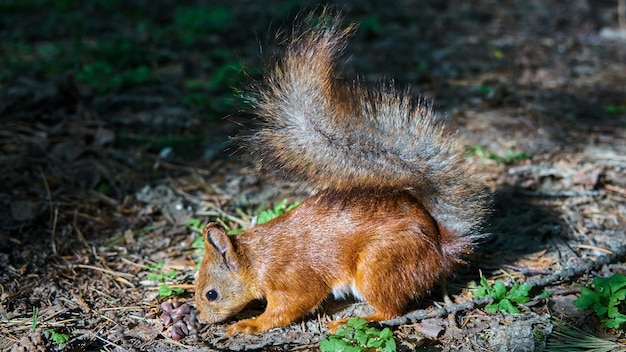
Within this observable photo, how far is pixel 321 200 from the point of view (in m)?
2.57

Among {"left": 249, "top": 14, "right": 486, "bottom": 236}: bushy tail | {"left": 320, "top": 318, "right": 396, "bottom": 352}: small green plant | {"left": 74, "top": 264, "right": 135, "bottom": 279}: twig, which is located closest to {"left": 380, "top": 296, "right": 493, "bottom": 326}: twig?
{"left": 320, "top": 318, "right": 396, "bottom": 352}: small green plant

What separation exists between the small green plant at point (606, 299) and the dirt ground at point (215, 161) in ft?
0.22

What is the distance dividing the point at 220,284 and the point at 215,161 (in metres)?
1.46

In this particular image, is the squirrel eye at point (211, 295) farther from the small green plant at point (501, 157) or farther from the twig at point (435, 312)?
the small green plant at point (501, 157)

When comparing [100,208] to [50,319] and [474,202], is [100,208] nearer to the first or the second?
[50,319]

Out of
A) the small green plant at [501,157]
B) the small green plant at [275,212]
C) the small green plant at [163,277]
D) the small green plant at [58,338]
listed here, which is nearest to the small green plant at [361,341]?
the small green plant at [163,277]

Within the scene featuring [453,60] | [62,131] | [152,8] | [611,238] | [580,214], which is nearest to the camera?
[611,238]

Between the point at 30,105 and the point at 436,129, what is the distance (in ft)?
9.90

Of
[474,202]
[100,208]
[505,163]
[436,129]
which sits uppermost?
[436,129]

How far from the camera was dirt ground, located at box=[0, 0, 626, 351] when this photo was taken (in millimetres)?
2496

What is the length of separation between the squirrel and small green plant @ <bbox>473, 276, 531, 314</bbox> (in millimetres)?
194

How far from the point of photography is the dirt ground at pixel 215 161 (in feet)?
8.19

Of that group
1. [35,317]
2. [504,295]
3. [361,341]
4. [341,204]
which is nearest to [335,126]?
[341,204]

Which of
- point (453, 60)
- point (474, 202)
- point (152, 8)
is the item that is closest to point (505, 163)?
point (474, 202)
